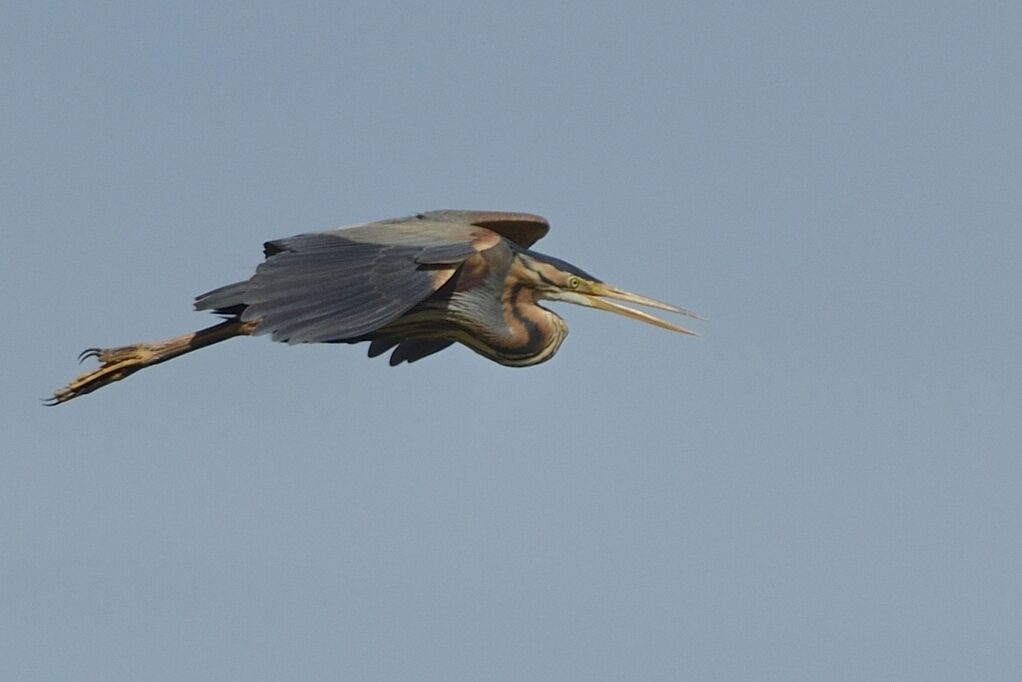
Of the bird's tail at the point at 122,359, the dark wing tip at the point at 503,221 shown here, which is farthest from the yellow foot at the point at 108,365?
the dark wing tip at the point at 503,221

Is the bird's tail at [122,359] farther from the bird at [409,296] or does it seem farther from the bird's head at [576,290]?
the bird's head at [576,290]

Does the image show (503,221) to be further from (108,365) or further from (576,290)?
(108,365)

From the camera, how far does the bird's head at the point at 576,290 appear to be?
53.0ft

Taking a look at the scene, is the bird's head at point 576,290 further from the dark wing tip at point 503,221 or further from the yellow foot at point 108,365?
the yellow foot at point 108,365

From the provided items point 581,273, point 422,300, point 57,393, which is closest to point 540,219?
point 581,273

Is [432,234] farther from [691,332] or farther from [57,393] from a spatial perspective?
[57,393]

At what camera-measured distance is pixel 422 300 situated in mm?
15203

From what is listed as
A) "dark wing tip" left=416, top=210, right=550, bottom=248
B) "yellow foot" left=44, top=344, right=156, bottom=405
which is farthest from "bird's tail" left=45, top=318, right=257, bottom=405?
"dark wing tip" left=416, top=210, right=550, bottom=248

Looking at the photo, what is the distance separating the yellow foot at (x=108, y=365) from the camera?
1716 cm

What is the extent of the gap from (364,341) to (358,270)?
187 cm

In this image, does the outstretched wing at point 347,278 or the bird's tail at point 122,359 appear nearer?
the outstretched wing at point 347,278

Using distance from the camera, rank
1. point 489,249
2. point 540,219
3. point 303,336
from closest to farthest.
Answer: point 303,336, point 489,249, point 540,219

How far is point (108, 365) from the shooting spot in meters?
17.2

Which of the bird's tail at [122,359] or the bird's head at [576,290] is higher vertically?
the bird's head at [576,290]
